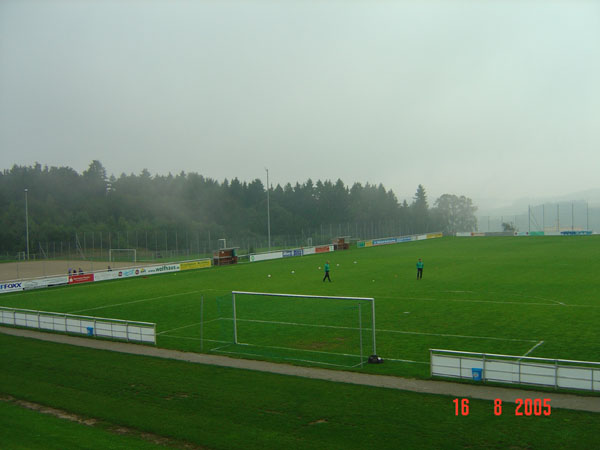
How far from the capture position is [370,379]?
1389 centimetres

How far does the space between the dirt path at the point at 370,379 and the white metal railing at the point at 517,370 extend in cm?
30

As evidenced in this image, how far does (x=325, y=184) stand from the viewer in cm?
13388

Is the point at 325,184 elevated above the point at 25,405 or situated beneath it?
elevated above

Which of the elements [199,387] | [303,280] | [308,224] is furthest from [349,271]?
[308,224]

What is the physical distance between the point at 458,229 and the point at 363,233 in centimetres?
6207

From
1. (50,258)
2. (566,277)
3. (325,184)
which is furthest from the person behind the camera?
(325,184)

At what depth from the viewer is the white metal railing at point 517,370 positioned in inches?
473

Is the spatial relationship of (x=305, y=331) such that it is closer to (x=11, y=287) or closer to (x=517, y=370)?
(x=517, y=370)

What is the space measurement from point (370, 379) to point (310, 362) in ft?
8.22

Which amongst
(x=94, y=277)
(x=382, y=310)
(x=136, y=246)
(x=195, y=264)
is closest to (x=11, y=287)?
(x=94, y=277)

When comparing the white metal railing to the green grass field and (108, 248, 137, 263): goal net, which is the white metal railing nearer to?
the green grass field

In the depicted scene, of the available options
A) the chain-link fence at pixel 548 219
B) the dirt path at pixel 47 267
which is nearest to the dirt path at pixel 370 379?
the dirt path at pixel 47 267

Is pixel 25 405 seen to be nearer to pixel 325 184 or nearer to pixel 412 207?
pixel 325 184
